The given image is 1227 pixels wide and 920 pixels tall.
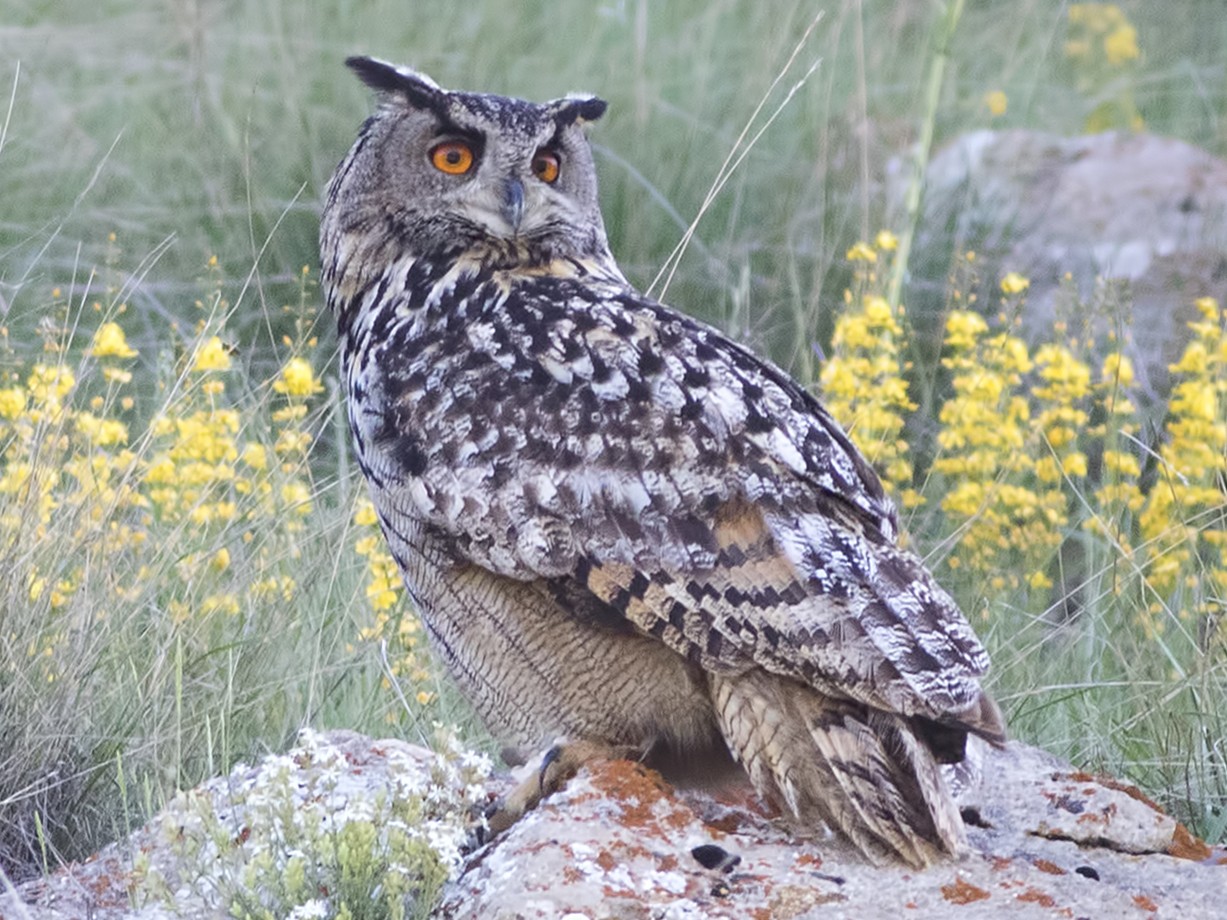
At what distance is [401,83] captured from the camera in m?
3.61

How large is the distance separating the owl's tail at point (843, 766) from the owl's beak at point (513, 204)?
3.21 feet

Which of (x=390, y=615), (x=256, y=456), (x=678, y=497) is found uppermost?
(x=678, y=497)

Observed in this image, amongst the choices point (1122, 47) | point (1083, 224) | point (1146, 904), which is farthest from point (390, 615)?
point (1122, 47)

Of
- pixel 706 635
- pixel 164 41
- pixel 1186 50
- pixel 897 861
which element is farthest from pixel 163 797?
pixel 1186 50

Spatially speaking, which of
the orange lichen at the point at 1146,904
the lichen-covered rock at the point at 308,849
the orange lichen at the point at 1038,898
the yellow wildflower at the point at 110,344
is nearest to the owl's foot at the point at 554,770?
the lichen-covered rock at the point at 308,849

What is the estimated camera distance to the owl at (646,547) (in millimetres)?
2746

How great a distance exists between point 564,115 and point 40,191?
3325mm

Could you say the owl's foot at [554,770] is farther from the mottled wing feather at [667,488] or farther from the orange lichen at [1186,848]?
the orange lichen at [1186,848]

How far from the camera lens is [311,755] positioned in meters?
2.98

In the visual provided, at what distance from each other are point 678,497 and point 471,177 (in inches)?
→ 34.5

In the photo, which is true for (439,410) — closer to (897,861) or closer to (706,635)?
(706,635)

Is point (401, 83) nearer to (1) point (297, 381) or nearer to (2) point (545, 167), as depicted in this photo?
(2) point (545, 167)

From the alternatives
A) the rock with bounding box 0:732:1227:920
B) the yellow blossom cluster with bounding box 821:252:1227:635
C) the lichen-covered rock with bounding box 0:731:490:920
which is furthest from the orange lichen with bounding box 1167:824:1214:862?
the yellow blossom cluster with bounding box 821:252:1227:635

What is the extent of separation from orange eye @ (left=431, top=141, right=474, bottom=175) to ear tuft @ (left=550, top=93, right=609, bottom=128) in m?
0.19
